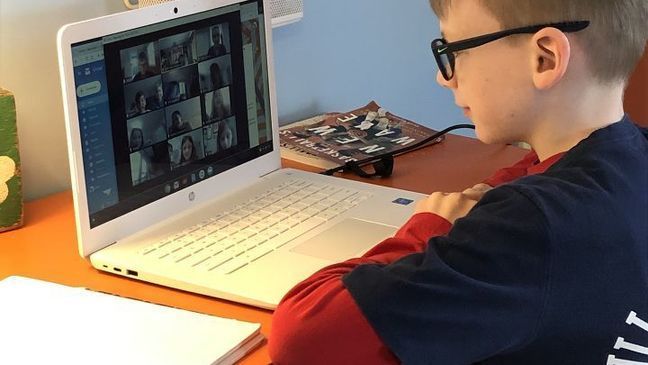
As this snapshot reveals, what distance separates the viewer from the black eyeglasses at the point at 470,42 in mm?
1025

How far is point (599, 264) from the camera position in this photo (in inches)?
37.5

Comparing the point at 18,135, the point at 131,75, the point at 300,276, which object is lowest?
the point at 300,276

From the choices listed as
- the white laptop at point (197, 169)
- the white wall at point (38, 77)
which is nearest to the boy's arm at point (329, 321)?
the white laptop at point (197, 169)

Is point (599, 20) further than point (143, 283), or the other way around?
point (143, 283)

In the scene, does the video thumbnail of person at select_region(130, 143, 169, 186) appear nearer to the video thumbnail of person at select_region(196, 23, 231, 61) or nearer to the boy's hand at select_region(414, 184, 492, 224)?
the video thumbnail of person at select_region(196, 23, 231, 61)

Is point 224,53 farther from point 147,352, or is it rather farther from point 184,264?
point 147,352

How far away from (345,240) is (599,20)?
472mm

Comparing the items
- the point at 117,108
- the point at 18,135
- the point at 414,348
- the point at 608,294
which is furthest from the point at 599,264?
the point at 18,135

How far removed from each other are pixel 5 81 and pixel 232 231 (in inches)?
16.3

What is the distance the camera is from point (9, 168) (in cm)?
140

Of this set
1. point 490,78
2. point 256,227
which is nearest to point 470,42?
point 490,78

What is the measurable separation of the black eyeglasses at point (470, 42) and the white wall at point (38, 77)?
0.66 m

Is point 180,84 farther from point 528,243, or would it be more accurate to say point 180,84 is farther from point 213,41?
point 528,243

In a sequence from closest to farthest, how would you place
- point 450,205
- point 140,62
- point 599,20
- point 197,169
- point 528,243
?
point 528,243
point 599,20
point 450,205
point 140,62
point 197,169
